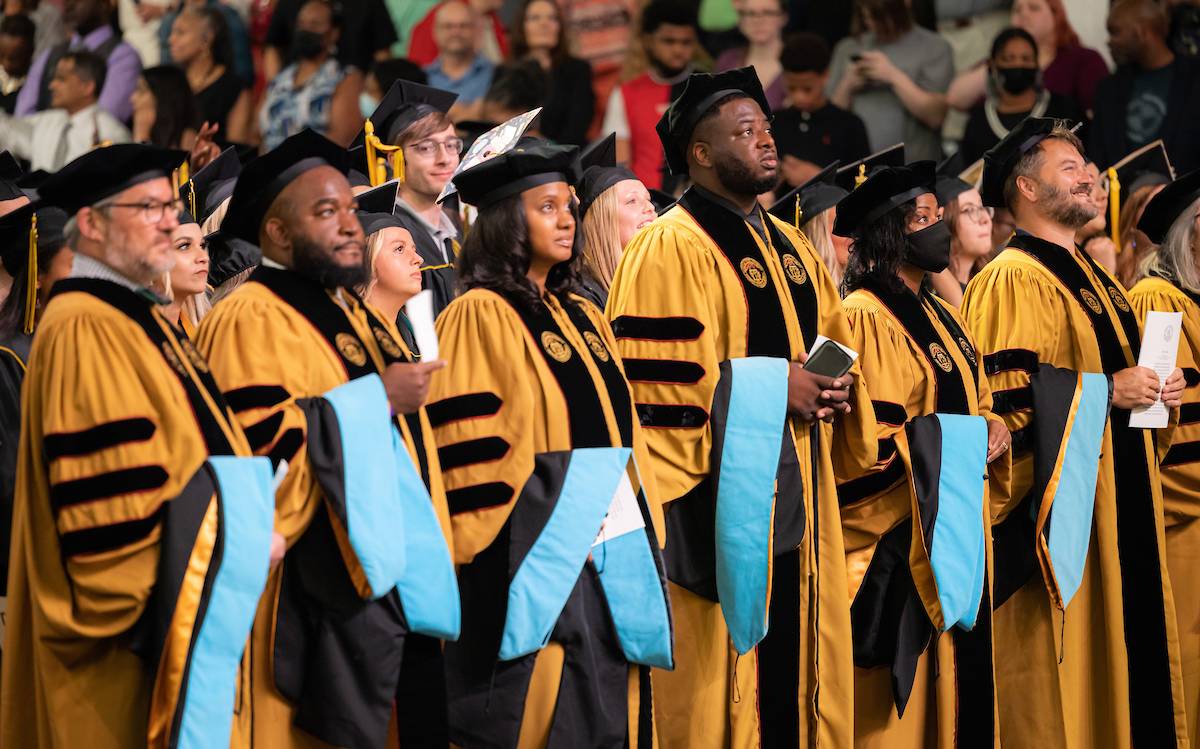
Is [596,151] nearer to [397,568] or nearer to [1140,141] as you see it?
[397,568]

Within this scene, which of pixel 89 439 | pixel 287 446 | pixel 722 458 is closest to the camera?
pixel 89 439

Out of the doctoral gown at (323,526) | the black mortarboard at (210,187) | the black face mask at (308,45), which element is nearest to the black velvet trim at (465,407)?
the doctoral gown at (323,526)

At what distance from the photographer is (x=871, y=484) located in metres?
5.53

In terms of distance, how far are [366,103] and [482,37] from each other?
48.5 inches

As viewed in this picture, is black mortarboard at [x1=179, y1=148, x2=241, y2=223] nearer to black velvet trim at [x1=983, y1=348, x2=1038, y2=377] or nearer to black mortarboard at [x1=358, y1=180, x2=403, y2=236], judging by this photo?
black mortarboard at [x1=358, y1=180, x2=403, y2=236]

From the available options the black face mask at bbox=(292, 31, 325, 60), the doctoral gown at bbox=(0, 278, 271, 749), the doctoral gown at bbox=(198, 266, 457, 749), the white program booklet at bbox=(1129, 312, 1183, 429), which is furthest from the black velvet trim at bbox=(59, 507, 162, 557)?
the black face mask at bbox=(292, 31, 325, 60)

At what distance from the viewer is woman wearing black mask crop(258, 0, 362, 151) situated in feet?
33.6

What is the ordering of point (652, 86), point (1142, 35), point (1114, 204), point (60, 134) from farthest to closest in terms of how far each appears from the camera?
point (60, 134)
point (652, 86)
point (1142, 35)
point (1114, 204)

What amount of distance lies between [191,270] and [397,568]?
63.2 inches

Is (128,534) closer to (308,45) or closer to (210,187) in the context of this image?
(210,187)

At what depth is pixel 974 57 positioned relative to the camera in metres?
9.91

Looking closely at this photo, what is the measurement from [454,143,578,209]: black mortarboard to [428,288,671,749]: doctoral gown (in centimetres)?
30

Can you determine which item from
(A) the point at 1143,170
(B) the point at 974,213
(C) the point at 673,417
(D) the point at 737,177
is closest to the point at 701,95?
(D) the point at 737,177

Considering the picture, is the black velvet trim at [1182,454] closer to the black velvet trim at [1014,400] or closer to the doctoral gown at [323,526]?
the black velvet trim at [1014,400]
